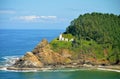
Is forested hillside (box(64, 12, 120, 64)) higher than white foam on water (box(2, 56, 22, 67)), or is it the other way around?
forested hillside (box(64, 12, 120, 64))

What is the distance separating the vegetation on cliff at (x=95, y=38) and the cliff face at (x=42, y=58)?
5.67 feet

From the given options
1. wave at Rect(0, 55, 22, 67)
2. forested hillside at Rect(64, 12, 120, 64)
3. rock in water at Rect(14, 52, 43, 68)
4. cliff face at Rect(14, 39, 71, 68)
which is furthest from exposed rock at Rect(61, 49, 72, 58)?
wave at Rect(0, 55, 22, 67)

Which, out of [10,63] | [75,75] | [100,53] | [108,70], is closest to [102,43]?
[100,53]

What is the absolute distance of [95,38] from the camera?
6347cm

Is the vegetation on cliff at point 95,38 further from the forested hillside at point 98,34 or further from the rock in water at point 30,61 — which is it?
the rock in water at point 30,61

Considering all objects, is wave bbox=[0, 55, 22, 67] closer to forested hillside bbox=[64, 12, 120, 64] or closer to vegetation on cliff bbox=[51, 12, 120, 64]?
vegetation on cliff bbox=[51, 12, 120, 64]

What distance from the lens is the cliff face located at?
55.7 metres

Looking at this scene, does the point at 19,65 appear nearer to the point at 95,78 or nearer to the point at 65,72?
the point at 65,72

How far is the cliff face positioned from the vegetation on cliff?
5.67 ft

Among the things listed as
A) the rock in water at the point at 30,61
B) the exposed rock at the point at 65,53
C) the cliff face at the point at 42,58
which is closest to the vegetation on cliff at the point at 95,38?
the exposed rock at the point at 65,53

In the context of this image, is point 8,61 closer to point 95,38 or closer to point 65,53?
point 65,53

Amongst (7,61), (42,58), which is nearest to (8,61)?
(7,61)

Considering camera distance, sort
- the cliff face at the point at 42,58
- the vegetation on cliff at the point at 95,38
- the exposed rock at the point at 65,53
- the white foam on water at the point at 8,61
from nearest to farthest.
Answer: the cliff face at the point at 42,58
the exposed rock at the point at 65,53
the vegetation on cliff at the point at 95,38
the white foam on water at the point at 8,61

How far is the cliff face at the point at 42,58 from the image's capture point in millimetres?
55675
